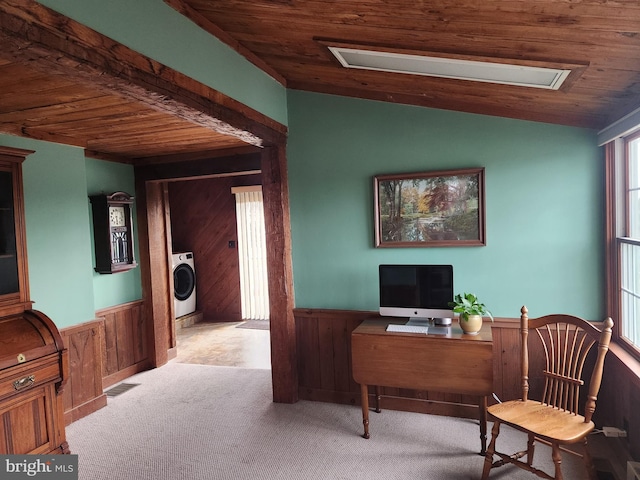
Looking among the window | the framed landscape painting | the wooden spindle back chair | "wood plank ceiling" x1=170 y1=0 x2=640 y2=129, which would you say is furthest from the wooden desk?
"wood plank ceiling" x1=170 y1=0 x2=640 y2=129

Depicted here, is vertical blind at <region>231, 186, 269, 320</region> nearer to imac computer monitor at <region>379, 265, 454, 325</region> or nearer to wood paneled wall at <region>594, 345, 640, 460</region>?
imac computer monitor at <region>379, 265, 454, 325</region>

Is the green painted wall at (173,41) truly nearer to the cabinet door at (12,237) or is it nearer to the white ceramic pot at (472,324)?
the cabinet door at (12,237)

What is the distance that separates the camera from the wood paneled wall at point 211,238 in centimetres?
616

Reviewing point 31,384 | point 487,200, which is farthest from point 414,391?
point 31,384

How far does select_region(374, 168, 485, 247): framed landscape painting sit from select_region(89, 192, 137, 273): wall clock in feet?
8.08

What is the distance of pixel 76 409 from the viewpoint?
313 cm

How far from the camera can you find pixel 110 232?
372 cm

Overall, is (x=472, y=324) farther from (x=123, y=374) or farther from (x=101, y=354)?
(x=123, y=374)

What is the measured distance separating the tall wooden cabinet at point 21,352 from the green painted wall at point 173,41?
1320mm

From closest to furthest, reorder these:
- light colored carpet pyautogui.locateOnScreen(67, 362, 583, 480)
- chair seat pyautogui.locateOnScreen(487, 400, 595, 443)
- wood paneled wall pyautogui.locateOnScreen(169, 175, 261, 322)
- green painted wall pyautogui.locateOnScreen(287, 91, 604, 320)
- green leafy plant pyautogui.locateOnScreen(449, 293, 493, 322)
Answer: chair seat pyautogui.locateOnScreen(487, 400, 595, 443)
light colored carpet pyautogui.locateOnScreen(67, 362, 583, 480)
green leafy plant pyautogui.locateOnScreen(449, 293, 493, 322)
green painted wall pyautogui.locateOnScreen(287, 91, 604, 320)
wood paneled wall pyautogui.locateOnScreen(169, 175, 261, 322)

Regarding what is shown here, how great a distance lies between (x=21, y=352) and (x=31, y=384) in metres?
0.20

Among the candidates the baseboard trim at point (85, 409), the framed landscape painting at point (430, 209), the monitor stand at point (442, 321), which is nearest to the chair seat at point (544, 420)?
the monitor stand at point (442, 321)

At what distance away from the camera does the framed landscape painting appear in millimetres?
2836

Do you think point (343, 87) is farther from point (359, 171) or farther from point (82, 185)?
point (82, 185)
